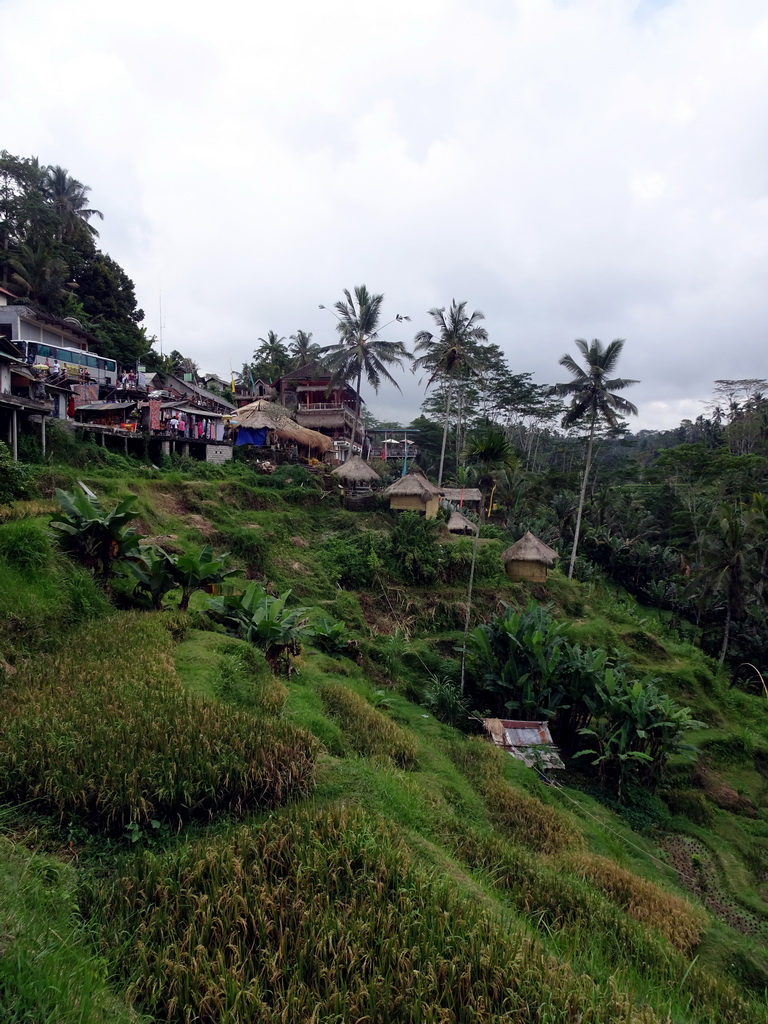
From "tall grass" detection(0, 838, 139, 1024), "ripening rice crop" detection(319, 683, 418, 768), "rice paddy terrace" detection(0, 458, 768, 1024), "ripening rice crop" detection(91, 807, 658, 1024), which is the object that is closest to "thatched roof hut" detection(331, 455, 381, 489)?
"rice paddy terrace" detection(0, 458, 768, 1024)

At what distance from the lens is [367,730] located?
8.31 m

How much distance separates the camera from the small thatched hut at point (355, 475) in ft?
81.7

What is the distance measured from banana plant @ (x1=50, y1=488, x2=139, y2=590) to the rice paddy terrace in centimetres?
36

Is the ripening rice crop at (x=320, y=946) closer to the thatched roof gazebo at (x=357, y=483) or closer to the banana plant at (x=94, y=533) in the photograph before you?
the banana plant at (x=94, y=533)

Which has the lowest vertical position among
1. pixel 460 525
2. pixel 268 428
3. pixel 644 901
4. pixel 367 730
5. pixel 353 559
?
pixel 644 901

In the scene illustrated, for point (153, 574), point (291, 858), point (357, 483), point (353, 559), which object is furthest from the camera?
point (357, 483)

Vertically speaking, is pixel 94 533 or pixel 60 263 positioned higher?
pixel 60 263

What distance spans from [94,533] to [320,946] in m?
7.52

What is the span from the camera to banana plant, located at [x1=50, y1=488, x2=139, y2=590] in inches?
351

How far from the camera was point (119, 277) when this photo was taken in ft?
124

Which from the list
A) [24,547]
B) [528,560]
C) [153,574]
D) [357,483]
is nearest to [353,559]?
[528,560]

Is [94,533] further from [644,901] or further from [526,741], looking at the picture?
[526,741]

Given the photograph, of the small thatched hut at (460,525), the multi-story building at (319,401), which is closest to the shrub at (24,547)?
the small thatched hut at (460,525)

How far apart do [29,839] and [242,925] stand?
1.92 metres
